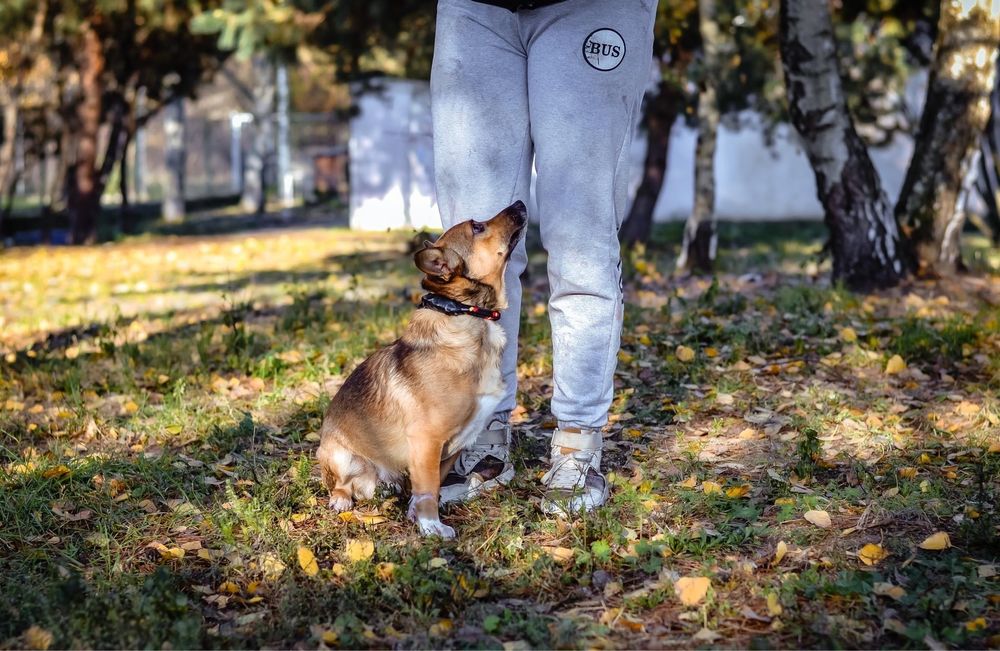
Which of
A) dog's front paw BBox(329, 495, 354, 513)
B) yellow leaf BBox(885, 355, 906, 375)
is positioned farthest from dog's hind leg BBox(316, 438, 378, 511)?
yellow leaf BBox(885, 355, 906, 375)

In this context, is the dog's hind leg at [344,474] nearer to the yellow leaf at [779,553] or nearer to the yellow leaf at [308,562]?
the yellow leaf at [308,562]

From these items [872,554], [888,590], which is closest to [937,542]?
[872,554]

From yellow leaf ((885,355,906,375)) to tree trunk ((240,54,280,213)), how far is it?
20.5 metres

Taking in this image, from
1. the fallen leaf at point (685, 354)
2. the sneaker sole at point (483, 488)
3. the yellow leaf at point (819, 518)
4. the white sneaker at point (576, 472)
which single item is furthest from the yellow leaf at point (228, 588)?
the fallen leaf at point (685, 354)

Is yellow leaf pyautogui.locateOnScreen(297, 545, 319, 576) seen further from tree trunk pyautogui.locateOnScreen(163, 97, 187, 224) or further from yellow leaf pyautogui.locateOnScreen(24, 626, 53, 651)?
tree trunk pyautogui.locateOnScreen(163, 97, 187, 224)

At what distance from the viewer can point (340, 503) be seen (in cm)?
365

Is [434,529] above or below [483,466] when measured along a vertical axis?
below

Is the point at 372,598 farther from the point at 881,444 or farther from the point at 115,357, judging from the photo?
the point at 115,357

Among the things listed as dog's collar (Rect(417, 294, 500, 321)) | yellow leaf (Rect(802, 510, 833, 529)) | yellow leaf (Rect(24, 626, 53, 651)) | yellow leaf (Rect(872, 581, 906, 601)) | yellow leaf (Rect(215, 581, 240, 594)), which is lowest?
yellow leaf (Rect(215, 581, 240, 594))

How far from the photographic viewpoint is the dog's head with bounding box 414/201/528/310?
11.2 ft

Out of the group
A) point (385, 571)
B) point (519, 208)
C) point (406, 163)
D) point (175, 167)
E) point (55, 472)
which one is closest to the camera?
point (385, 571)

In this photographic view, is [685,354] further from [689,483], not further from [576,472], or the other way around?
[576,472]

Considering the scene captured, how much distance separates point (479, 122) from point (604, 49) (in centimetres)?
50

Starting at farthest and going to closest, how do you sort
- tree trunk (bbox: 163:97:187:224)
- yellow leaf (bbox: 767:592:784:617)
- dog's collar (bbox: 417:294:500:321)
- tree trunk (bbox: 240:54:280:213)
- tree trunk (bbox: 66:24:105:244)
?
tree trunk (bbox: 240:54:280:213), tree trunk (bbox: 163:97:187:224), tree trunk (bbox: 66:24:105:244), dog's collar (bbox: 417:294:500:321), yellow leaf (bbox: 767:592:784:617)
